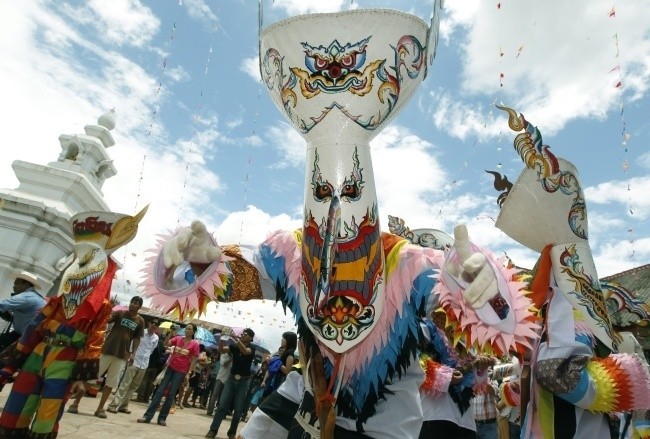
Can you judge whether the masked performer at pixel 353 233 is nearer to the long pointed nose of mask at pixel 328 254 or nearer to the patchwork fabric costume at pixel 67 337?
the long pointed nose of mask at pixel 328 254

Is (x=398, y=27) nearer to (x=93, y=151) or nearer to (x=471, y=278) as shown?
(x=471, y=278)

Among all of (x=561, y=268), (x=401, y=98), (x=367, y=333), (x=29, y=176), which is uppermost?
(x=29, y=176)

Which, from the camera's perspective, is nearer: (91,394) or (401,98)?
(401,98)

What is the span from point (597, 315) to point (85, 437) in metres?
4.08

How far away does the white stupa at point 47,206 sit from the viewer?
30.3ft

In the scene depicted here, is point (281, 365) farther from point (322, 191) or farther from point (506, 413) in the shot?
point (322, 191)

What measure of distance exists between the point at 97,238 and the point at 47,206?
625 cm

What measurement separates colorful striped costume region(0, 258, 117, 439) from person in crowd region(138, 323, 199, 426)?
292 cm

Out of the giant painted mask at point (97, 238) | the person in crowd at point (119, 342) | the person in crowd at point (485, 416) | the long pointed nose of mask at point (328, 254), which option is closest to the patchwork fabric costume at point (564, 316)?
the long pointed nose of mask at point (328, 254)

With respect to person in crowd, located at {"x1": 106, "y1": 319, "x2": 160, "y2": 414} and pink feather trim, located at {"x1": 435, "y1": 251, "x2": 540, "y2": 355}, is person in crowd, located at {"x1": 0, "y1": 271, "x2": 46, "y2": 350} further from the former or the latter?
pink feather trim, located at {"x1": 435, "y1": 251, "x2": 540, "y2": 355}

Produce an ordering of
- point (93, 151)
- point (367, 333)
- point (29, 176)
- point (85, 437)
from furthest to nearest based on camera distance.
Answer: point (93, 151) → point (29, 176) → point (85, 437) → point (367, 333)

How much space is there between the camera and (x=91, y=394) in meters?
8.30

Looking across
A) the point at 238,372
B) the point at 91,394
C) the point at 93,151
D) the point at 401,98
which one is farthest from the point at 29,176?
the point at 401,98

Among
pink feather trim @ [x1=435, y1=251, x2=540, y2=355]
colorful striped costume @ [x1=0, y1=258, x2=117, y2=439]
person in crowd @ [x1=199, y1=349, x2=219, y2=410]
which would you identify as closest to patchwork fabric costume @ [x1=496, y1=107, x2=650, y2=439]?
pink feather trim @ [x1=435, y1=251, x2=540, y2=355]
